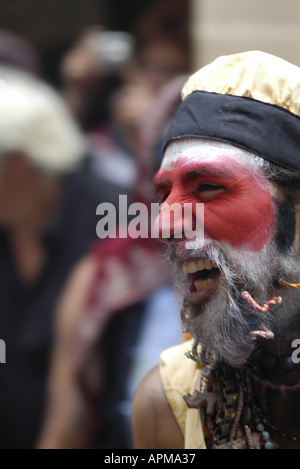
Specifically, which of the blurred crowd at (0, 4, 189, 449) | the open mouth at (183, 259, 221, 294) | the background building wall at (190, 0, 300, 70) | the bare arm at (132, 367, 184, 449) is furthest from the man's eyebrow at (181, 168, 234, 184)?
the background building wall at (190, 0, 300, 70)

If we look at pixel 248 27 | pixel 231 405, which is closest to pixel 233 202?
pixel 231 405

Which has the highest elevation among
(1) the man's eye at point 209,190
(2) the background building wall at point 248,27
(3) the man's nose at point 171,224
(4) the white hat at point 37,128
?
(2) the background building wall at point 248,27

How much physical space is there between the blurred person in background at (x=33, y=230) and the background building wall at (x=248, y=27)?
97 centimetres

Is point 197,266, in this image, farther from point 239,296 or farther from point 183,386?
point 183,386

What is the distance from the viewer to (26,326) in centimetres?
297

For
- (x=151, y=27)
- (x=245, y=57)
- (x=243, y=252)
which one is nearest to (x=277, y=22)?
(x=151, y=27)

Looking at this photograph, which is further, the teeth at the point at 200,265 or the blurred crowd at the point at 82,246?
the blurred crowd at the point at 82,246

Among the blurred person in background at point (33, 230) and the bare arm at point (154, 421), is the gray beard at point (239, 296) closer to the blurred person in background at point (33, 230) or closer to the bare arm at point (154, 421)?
the bare arm at point (154, 421)

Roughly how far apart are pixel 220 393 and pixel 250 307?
1.10ft

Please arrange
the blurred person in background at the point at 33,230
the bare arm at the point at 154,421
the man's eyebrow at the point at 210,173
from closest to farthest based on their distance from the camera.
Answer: the man's eyebrow at the point at 210,173
the bare arm at the point at 154,421
the blurred person in background at the point at 33,230

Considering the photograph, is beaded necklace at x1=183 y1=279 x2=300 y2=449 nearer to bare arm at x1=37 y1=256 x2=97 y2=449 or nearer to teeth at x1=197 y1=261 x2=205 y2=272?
teeth at x1=197 y1=261 x2=205 y2=272

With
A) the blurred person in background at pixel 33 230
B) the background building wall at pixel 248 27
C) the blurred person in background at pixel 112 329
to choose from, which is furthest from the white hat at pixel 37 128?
the background building wall at pixel 248 27

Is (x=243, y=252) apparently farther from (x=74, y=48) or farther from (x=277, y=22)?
(x=74, y=48)

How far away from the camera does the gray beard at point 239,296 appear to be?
1609 mm
